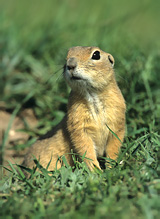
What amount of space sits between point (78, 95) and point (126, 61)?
7.71ft

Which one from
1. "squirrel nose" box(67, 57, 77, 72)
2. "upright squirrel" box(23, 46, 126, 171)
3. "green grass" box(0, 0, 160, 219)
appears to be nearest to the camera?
"green grass" box(0, 0, 160, 219)

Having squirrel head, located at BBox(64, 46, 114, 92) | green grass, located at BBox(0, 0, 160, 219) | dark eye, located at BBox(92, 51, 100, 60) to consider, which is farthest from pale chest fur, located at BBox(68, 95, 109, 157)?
dark eye, located at BBox(92, 51, 100, 60)

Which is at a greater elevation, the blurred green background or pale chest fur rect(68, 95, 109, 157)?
the blurred green background

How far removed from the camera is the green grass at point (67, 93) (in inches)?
110

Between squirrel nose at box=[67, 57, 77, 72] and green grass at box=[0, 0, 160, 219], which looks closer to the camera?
green grass at box=[0, 0, 160, 219]

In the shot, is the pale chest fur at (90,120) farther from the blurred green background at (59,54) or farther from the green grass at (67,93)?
the blurred green background at (59,54)

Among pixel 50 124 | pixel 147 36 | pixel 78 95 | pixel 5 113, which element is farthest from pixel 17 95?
pixel 147 36

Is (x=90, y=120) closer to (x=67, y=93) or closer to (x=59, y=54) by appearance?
(x=67, y=93)

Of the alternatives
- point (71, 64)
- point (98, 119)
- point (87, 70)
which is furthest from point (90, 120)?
point (71, 64)

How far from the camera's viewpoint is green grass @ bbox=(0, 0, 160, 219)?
2797 mm

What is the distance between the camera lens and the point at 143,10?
9.37 m

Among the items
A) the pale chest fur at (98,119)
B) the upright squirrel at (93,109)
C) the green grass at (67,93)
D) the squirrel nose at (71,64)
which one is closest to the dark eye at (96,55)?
the upright squirrel at (93,109)

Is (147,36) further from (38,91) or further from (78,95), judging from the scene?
(78,95)

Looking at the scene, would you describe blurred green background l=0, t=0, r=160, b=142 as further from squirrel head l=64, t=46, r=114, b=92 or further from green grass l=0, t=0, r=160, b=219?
squirrel head l=64, t=46, r=114, b=92
